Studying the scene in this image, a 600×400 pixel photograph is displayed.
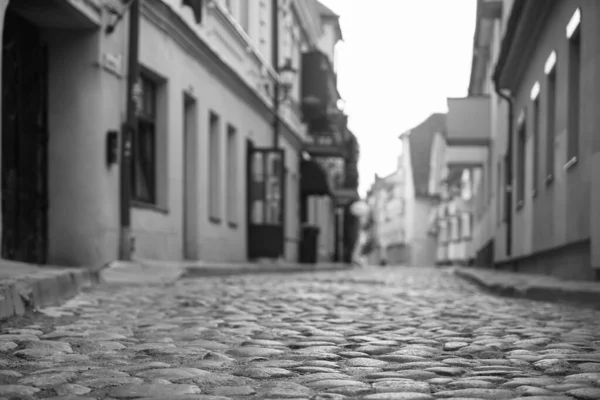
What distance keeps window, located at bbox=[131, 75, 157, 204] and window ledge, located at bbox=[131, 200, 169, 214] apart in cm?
14

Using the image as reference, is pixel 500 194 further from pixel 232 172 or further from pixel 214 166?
pixel 214 166

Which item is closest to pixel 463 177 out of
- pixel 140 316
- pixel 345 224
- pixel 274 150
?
pixel 345 224

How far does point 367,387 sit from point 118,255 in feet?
27.6

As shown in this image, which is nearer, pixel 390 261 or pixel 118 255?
pixel 118 255

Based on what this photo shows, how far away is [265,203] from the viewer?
20047mm

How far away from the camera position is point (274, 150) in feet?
65.4

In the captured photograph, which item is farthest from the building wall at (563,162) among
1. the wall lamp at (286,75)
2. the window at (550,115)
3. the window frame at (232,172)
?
the wall lamp at (286,75)

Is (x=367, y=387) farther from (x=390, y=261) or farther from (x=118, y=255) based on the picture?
(x=390, y=261)

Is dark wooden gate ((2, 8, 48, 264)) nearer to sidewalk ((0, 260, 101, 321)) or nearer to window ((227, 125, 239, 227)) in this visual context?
sidewalk ((0, 260, 101, 321))

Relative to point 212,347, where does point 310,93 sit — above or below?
above

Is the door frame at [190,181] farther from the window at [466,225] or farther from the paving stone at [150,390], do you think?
the window at [466,225]

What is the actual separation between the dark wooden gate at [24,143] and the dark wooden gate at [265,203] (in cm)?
921

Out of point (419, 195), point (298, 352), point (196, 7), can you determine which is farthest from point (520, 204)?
point (419, 195)

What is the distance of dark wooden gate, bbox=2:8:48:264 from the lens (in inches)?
393
